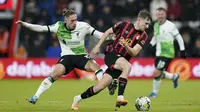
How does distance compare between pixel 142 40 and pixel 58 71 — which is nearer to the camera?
pixel 142 40

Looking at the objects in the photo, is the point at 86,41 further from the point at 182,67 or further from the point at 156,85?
the point at 156,85

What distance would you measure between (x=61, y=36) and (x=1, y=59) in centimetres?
1095

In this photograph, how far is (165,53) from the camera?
17.8 meters

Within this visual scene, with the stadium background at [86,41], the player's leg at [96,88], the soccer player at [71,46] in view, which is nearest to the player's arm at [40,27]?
the soccer player at [71,46]

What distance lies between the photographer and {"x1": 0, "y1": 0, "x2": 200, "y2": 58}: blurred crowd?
2558 centimetres

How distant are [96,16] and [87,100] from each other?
10277 millimetres

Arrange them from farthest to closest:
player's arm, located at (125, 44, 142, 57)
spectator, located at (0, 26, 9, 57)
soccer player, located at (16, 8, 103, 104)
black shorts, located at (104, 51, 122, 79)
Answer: spectator, located at (0, 26, 9, 57)
soccer player, located at (16, 8, 103, 104)
black shorts, located at (104, 51, 122, 79)
player's arm, located at (125, 44, 142, 57)

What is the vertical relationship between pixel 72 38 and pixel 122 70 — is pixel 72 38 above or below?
above

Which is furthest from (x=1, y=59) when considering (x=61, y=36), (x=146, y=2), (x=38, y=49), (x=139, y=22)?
(x=139, y=22)

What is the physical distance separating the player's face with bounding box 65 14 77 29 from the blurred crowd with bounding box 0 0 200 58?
11238 millimetres

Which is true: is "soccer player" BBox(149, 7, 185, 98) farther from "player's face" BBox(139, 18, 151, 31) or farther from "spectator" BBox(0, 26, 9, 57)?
"spectator" BBox(0, 26, 9, 57)

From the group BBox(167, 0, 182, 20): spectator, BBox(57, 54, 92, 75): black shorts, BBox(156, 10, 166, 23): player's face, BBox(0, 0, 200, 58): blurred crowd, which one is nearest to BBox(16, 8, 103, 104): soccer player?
BBox(57, 54, 92, 75): black shorts

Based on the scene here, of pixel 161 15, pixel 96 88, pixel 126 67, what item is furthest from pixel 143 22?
pixel 161 15

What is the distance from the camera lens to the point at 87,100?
15.7 m
